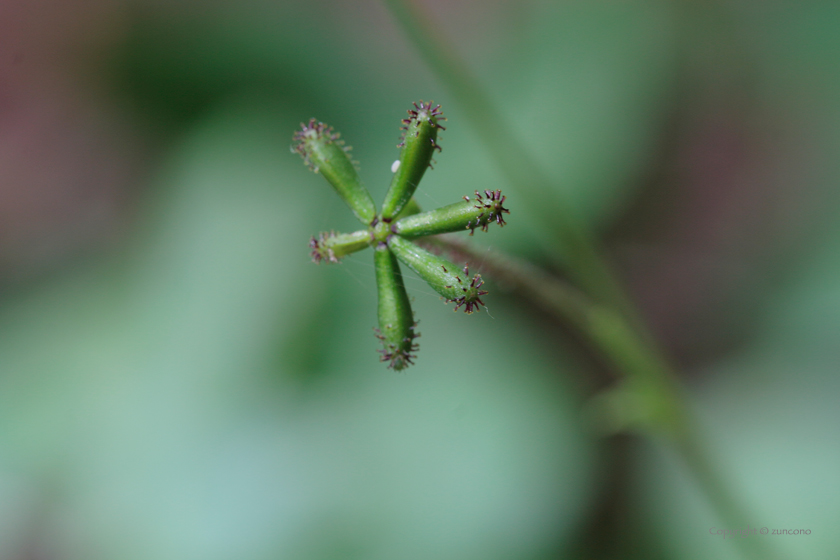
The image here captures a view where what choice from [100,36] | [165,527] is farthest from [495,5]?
[165,527]

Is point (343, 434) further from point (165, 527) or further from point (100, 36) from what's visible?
point (100, 36)

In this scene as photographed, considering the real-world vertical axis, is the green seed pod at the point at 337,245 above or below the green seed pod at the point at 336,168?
below

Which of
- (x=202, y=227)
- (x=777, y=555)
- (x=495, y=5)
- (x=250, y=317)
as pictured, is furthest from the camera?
(x=495, y=5)

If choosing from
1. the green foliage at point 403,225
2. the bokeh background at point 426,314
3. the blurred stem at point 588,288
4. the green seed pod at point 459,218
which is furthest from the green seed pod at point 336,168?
the bokeh background at point 426,314

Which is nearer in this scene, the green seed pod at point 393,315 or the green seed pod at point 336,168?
the green seed pod at point 393,315

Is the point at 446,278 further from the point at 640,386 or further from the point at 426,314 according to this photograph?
the point at 426,314

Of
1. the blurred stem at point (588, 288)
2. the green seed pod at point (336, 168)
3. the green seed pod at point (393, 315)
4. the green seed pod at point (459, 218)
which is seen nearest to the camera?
the green seed pod at point (459, 218)

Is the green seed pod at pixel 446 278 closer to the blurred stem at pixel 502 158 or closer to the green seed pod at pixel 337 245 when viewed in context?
the green seed pod at pixel 337 245

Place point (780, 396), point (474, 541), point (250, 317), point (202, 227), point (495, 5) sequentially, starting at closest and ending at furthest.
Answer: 1. point (474, 541)
2. point (780, 396)
3. point (250, 317)
4. point (202, 227)
5. point (495, 5)
